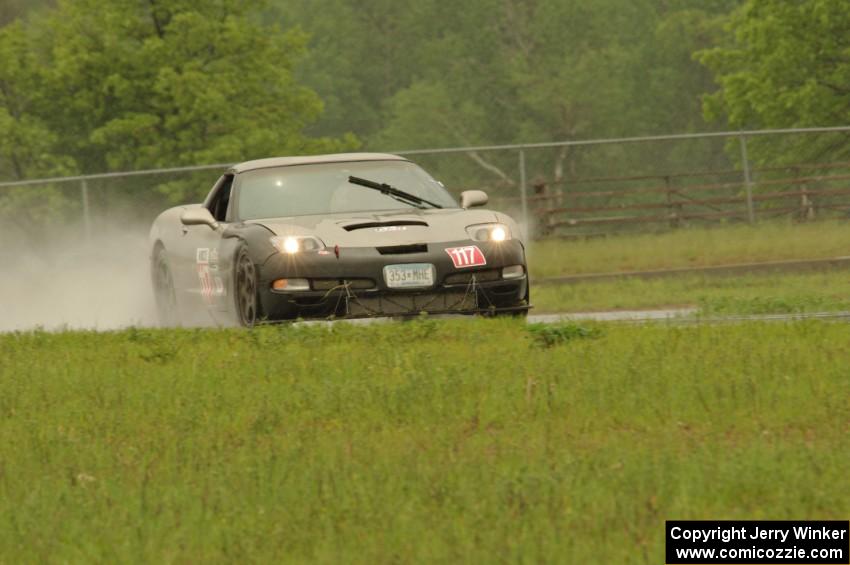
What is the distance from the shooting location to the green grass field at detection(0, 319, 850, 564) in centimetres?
534

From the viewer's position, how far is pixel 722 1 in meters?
87.6

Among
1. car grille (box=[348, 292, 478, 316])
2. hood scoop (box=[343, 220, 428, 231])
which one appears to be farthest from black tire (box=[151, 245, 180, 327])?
car grille (box=[348, 292, 478, 316])

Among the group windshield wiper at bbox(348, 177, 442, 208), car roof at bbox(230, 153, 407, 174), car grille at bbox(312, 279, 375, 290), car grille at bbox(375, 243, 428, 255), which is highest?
car roof at bbox(230, 153, 407, 174)

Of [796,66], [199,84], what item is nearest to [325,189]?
[199,84]

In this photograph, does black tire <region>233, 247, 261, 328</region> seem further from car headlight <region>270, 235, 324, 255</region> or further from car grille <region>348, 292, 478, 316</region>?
car grille <region>348, 292, 478, 316</region>

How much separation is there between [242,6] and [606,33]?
4407 centimetres

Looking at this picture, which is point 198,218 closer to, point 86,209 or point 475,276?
point 475,276

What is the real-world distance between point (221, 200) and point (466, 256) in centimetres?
289

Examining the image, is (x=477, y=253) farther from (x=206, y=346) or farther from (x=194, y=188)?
(x=194, y=188)

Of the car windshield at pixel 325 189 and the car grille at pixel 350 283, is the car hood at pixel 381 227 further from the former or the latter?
the car windshield at pixel 325 189

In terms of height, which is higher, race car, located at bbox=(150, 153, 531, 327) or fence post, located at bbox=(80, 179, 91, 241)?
fence post, located at bbox=(80, 179, 91, 241)

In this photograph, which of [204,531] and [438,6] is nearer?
[204,531]

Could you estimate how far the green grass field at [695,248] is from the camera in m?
22.8

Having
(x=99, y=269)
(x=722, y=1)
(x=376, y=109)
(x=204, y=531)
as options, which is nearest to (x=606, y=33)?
(x=722, y=1)
